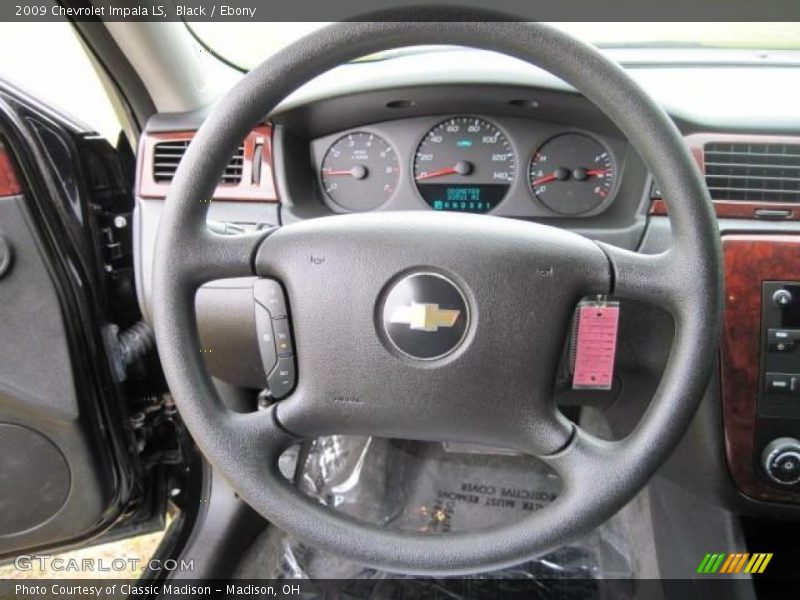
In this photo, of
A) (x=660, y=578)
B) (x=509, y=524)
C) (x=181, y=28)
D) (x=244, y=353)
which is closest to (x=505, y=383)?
(x=509, y=524)

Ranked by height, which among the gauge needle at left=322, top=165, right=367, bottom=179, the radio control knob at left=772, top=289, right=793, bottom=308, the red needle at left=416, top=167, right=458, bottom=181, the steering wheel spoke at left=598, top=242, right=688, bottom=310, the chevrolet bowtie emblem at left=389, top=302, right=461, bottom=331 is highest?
the red needle at left=416, top=167, right=458, bottom=181

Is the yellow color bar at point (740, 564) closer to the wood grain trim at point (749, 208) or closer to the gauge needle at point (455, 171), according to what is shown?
the wood grain trim at point (749, 208)

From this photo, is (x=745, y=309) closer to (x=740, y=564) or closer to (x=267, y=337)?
(x=740, y=564)

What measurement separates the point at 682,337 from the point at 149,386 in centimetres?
117

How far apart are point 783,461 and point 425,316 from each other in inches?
28.4

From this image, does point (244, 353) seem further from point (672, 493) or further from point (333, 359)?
point (672, 493)

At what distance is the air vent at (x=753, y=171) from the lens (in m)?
1.18

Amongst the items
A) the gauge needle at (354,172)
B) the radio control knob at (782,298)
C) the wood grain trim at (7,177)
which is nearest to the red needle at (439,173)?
the gauge needle at (354,172)

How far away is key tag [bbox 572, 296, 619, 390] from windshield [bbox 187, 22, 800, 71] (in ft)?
2.32

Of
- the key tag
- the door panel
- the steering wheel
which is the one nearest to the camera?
the steering wheel

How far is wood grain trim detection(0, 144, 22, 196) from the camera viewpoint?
1.21 m
